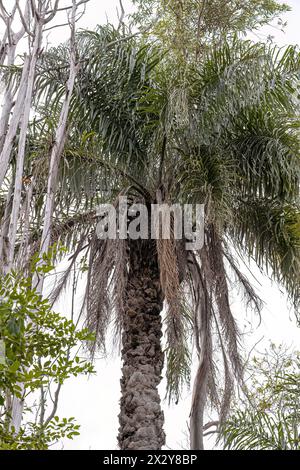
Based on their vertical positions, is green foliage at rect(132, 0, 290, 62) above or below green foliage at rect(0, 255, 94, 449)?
above

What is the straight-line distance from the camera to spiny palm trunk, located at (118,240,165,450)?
5.34 meters

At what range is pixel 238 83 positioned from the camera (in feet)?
17.9

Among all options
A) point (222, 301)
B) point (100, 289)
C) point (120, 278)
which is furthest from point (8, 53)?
point (222, 301)

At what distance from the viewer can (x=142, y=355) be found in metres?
5.57

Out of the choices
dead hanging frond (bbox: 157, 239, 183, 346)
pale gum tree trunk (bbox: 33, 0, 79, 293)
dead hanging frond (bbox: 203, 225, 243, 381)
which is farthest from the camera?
dead hanging frond (bbox: 203, 225, 243, 381)

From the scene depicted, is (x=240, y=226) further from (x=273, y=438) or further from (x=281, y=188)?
(x=273, y=438)

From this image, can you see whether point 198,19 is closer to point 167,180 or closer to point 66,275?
point 167,180

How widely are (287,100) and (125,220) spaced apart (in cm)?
166

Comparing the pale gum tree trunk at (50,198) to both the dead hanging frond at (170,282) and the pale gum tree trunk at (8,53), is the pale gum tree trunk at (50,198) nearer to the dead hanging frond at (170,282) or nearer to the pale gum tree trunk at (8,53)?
the pale gum tree trunk at (8,53)

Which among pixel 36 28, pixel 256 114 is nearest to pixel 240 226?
pixel 256 114

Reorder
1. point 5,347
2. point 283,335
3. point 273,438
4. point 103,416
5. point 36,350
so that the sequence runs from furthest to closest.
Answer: point 283,335, point 103,416, point 273,438, point 36,350, point 5,347

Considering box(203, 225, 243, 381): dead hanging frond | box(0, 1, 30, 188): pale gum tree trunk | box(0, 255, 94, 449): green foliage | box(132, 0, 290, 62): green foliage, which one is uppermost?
box(132, 0, 290, 62): green foliage

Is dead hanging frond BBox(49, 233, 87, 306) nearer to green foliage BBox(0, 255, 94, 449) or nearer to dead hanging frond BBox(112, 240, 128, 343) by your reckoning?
dead hanging frond BBox(112, 240, 128, 343)

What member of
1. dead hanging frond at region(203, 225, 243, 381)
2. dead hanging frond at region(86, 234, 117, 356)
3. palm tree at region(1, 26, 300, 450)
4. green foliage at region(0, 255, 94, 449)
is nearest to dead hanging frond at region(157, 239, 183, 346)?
palm tree at region(1, 26, 300, 450)
